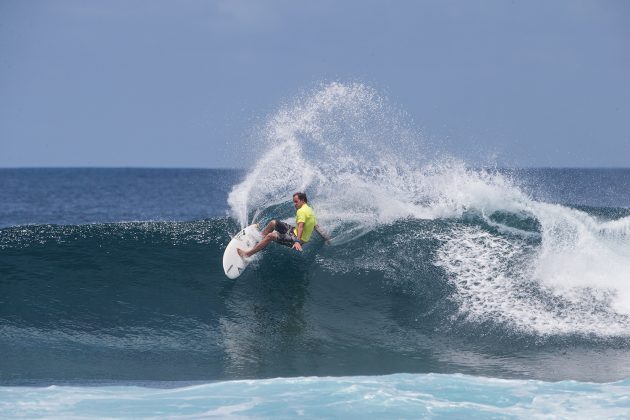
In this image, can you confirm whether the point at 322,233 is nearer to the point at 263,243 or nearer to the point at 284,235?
the point at 284,235

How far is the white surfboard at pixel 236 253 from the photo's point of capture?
501 inches

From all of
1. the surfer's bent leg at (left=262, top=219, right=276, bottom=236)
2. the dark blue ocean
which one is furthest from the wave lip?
the surfer's bent leg at (left=262, top=219, right=276, bottom=236)

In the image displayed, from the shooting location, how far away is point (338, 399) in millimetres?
8625

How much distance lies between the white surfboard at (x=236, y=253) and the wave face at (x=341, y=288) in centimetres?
27

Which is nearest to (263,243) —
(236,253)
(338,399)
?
(236,253)

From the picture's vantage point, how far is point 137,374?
32.1 feet

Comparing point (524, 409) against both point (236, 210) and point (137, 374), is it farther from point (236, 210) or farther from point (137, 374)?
point (236, 210)

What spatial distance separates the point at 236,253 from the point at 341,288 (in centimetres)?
197

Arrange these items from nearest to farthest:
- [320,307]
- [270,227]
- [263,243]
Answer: [320,307] < [263,243] < [270,227]

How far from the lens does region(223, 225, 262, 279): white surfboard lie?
12734mm

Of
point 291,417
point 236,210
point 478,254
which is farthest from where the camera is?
point 236,210

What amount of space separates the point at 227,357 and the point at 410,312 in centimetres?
330

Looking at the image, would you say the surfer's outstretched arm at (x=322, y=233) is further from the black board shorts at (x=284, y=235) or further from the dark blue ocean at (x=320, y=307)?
the black board shorts at (x=284, y=235)

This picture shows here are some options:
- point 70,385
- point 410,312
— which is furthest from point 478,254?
point 70,385
